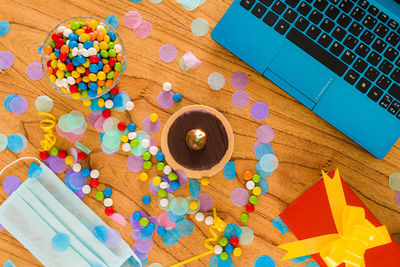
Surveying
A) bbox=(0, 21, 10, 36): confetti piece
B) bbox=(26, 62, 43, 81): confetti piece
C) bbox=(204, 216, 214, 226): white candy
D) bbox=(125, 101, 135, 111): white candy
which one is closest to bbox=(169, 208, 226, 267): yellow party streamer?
bbox=(204, 216, 214, 226): white candy

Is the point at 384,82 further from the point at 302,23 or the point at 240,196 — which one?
the point at 240,196

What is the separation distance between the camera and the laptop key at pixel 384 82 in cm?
70

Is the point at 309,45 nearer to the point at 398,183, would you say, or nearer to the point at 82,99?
the point at 398,183

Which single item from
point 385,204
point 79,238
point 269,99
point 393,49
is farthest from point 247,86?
point 79,238

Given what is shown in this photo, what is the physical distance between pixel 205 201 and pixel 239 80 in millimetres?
295

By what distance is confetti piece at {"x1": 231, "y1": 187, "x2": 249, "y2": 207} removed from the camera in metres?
0.79

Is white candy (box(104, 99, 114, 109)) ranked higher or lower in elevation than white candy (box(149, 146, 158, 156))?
higher

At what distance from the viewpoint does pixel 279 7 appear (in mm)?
706

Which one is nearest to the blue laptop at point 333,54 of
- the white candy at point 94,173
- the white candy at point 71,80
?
the white candy at point 71,80

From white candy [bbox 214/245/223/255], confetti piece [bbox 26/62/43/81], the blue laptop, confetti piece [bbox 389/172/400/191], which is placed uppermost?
the blue laptop

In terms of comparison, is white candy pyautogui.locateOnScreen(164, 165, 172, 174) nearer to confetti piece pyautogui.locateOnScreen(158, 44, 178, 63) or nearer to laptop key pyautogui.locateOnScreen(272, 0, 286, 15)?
confetti piece pyautogui.locateOnScreen(158, 44, 178, 63)

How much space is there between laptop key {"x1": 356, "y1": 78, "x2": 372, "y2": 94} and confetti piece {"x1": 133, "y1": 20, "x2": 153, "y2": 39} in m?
0.48

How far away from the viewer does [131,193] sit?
797 mm

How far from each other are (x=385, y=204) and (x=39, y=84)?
0.86 metres
